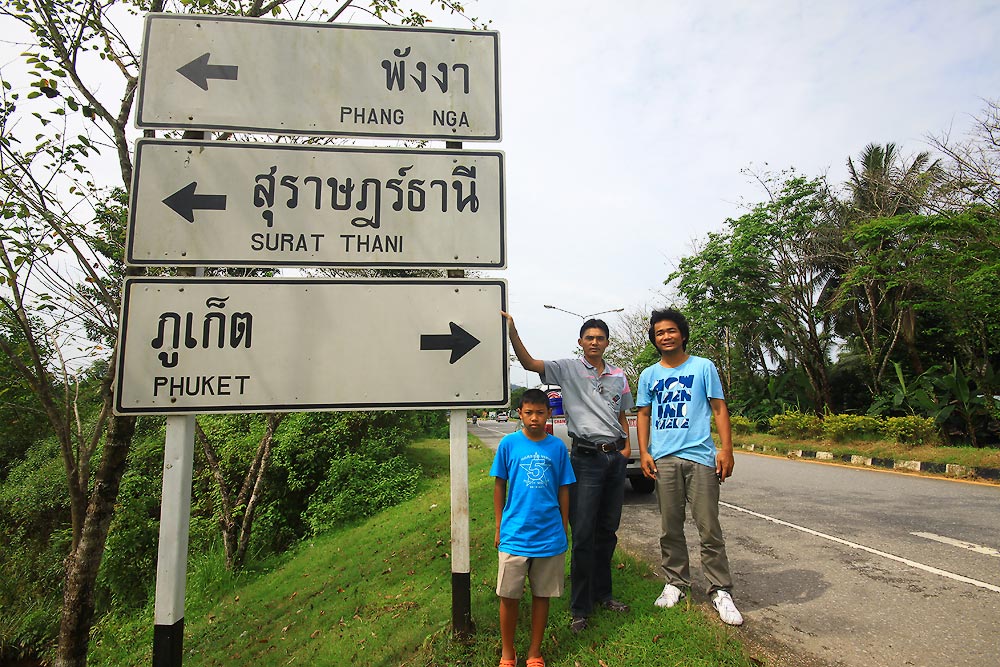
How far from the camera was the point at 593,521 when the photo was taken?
3.43 m

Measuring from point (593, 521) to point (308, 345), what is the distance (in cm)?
199

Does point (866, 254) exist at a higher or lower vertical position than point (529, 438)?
higher

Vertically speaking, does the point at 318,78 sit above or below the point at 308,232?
above

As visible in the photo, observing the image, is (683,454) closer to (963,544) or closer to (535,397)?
(535,397)

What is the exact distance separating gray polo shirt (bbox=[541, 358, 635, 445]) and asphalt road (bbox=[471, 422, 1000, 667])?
3.80 feet

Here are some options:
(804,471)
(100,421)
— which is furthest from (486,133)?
(804,471)

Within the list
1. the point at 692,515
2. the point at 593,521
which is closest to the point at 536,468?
the point at 593,521

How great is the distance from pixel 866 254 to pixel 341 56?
16.3 m

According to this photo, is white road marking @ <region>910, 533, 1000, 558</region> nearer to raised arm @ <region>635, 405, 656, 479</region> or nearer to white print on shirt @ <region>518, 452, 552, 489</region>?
raised arm @ <region>635, 405, 656, 479</region>

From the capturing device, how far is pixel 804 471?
1107 cm

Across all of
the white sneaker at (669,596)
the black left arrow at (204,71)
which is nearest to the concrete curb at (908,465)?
the white sneaker at (669,596)

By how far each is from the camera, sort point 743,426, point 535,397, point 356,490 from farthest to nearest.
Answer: point 743,426, point 356,490, point 535,397

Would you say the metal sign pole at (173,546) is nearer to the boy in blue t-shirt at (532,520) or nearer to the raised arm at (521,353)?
the boy in blue t-shirt at (532,520)

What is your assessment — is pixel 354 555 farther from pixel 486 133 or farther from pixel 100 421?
pixel 486 133
